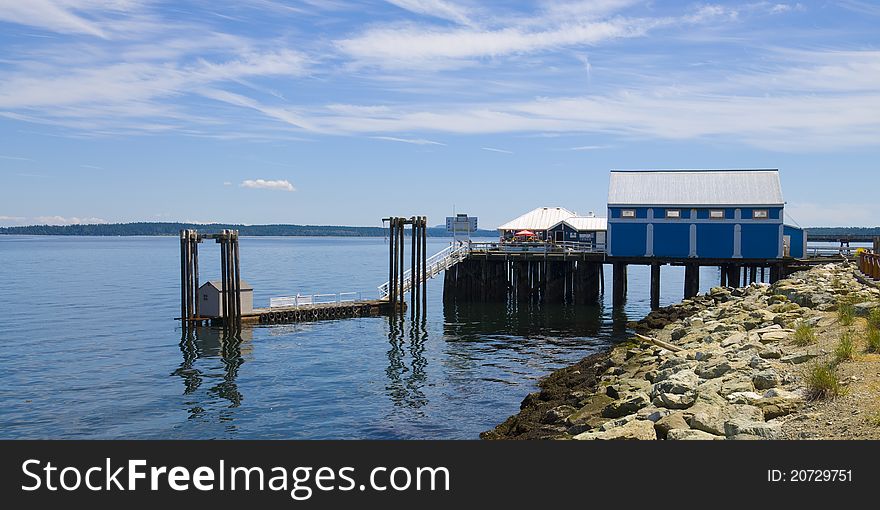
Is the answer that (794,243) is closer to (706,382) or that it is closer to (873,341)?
(873,341)

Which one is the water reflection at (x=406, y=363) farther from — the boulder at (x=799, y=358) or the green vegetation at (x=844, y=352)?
the green vegetation at (x=844, y=352)

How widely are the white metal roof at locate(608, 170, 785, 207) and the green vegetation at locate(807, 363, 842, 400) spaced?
114 ft

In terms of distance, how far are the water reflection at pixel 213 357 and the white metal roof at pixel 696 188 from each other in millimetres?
24728

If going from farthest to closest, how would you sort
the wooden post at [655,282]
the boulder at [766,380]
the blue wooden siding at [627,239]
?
1. the blue wooden siding at [627,239]
2. the wooden post at [655,282]
3. the boulder at [766,380]

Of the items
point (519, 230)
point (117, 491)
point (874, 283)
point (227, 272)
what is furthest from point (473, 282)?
point (117, 491)

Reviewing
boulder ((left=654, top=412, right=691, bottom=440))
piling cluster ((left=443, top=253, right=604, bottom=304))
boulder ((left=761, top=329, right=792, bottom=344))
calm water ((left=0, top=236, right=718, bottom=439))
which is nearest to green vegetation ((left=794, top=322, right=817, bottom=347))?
boulder ((left=761, top=329, right=792, bottom=344))

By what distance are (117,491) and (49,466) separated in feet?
5.00

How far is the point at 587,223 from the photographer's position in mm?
62812

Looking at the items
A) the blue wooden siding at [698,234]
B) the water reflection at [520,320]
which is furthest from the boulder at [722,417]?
the blue wooden siding at [698,234]

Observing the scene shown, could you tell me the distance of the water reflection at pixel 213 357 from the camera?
982 inches

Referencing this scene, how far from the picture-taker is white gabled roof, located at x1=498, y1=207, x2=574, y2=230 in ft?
217

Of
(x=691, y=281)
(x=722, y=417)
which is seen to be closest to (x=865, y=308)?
(x=722, y=417)

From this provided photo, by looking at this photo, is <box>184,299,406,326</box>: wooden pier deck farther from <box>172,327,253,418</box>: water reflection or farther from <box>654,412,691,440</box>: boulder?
<box>654,412,691,440</box>: boulder

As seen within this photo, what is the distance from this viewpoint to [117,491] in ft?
34.3
